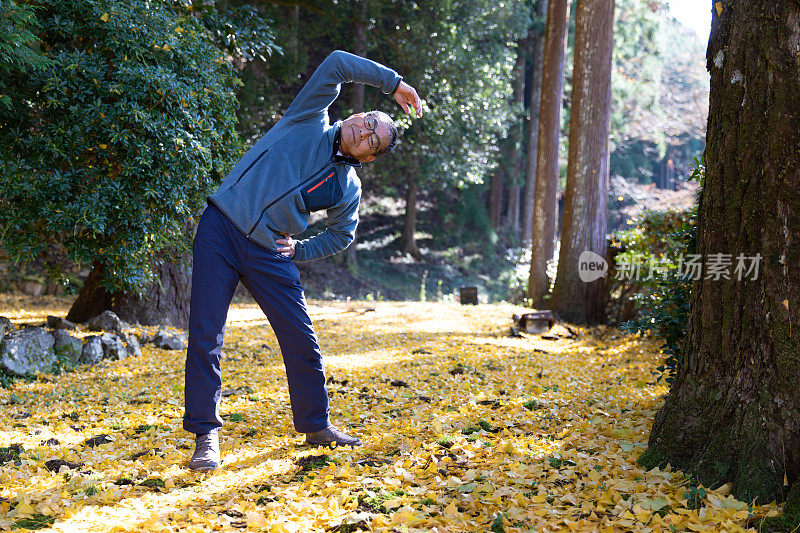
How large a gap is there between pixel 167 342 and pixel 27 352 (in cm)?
135

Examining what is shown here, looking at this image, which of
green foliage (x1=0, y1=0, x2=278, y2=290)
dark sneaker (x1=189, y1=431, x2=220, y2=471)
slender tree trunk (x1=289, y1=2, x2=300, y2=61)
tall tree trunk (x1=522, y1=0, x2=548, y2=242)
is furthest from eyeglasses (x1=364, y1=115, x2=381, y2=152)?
tall tree trunk (x1=522, y1=0, x2=548, y2=242)

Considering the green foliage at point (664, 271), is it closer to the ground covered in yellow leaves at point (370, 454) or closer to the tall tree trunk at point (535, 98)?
the ground covered in yellow leaves at point (370, 454)

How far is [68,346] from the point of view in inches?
198

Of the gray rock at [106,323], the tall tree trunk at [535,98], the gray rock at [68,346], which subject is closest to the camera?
the gray rock at [68,346]

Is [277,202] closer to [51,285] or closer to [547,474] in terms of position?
[547,474]

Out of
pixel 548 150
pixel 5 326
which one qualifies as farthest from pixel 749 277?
pixel 548 150

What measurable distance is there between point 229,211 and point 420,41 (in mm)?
11400

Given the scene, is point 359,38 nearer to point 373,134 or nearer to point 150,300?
point 150,300

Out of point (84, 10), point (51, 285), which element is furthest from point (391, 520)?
point (51, 285)

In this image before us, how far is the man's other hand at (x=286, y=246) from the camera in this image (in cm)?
287

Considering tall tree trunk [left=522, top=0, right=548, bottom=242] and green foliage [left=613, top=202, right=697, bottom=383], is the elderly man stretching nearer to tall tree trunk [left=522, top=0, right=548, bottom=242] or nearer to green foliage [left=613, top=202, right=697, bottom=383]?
green foliage [left=613, top=202, right=697, bottom=383]

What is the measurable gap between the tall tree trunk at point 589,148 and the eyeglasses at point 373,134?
19.1 feet

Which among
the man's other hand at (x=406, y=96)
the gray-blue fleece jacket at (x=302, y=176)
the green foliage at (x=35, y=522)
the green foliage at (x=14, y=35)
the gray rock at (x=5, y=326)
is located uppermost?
the green foliage at (x=14, y=35)

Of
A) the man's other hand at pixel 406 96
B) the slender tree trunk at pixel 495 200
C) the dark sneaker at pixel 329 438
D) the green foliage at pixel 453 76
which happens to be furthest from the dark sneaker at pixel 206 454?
the slender tree trunk at pixel 495 200
